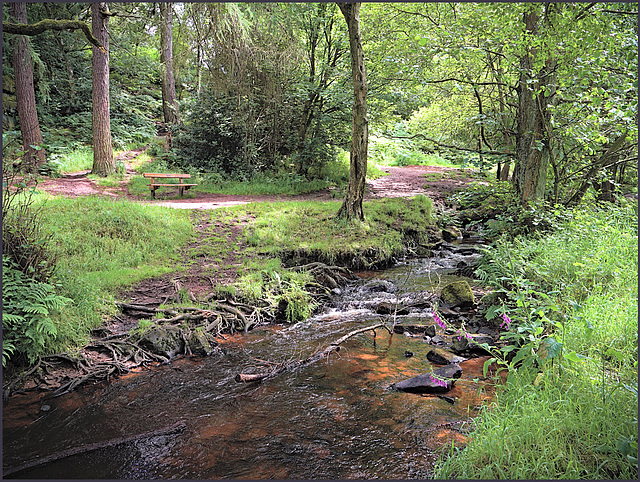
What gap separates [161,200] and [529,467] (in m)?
11.8

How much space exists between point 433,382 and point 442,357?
93cm

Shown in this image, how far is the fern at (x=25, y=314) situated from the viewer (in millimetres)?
4957

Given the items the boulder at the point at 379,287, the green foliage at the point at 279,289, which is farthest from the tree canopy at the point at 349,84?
the green foliage at the point at 279,289

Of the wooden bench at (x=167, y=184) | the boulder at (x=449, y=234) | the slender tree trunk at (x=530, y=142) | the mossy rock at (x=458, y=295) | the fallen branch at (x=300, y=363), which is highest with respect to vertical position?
the slender tree trunk at (x=530, y=142)

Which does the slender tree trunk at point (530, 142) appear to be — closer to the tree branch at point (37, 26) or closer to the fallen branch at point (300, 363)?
the fallen branch at point (300, 363)

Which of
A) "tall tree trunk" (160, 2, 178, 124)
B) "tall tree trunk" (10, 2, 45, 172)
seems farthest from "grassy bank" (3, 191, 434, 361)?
"tall tree trunk" (160, 2, 178, 124)

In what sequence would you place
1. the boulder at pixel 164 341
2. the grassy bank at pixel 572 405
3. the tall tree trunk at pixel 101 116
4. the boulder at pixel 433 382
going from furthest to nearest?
the tall tree trunk at pixel 101 116 → the boulder at pixel 164 341 → the boulder at pixel 433 382 → the grassy bank at pixel 572 405

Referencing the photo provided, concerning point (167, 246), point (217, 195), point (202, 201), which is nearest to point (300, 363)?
point (167, 246)

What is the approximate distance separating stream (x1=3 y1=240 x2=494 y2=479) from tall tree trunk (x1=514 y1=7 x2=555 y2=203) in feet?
15.8

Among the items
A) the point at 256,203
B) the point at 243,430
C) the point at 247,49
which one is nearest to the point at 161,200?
the point at 256,203

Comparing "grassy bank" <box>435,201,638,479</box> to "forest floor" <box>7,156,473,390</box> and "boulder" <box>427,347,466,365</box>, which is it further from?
"forest floor" <box>7,156,473,390</box>

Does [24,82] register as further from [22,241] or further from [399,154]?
[399,154]

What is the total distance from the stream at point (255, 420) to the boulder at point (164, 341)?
8.4 inches

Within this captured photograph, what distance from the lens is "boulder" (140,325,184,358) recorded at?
19.6ft
